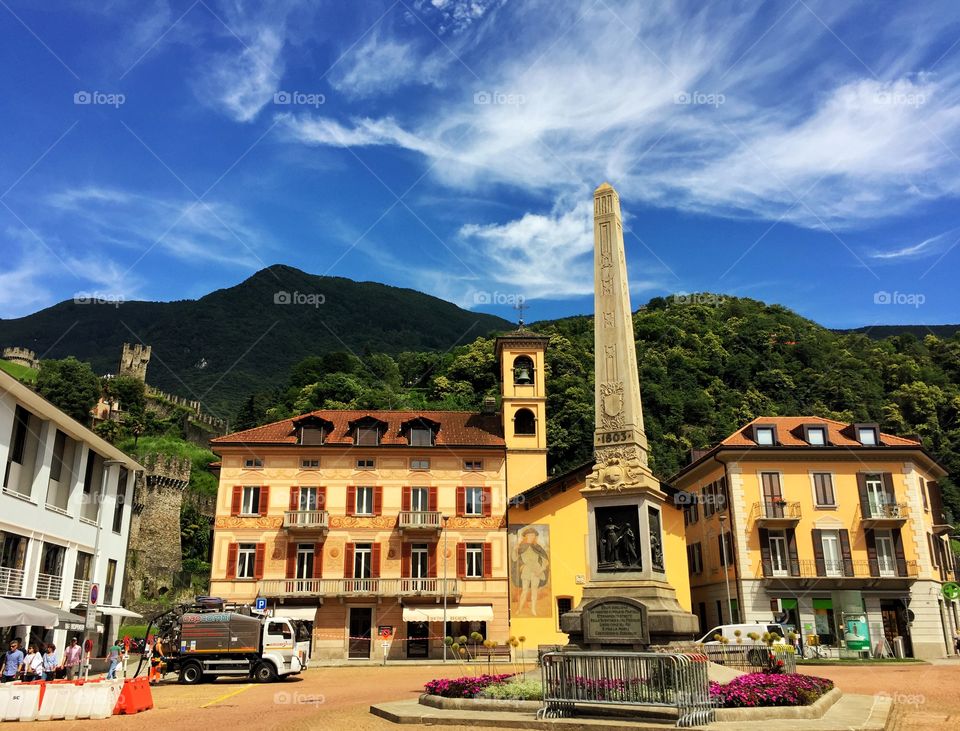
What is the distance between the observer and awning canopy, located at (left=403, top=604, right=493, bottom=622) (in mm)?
32609

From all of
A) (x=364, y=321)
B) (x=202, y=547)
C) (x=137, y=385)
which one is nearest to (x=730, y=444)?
(x=202, y=547)

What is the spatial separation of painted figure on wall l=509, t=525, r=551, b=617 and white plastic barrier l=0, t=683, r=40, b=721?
2216 centimetres

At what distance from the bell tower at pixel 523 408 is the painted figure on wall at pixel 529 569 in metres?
2.10

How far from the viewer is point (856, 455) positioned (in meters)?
33.8

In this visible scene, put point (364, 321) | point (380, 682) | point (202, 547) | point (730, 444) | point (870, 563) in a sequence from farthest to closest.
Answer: point (364, 321)
point (202, 547)
point (730, 444)
point (870, 563)
point (380, 682)

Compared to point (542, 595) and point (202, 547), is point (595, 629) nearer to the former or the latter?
point (542, 595)

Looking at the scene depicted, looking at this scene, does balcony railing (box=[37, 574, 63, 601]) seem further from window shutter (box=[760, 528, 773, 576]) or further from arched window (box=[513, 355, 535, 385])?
window shutter (box=[760, 528, 773, 576])

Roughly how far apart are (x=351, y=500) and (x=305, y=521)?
7.33 ft

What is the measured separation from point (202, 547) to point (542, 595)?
138ft

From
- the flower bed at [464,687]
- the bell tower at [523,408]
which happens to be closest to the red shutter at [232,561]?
the bell tower at [523,408]

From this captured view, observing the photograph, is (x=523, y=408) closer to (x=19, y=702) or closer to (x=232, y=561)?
(x=232, y=561)

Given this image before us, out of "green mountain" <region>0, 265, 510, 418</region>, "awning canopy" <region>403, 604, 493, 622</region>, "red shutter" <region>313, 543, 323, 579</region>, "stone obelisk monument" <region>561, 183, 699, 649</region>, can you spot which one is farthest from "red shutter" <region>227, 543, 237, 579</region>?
"green mountain" <region>0, 265, 510, 418</region>

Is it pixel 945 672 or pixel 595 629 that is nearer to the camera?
pixel 595 629

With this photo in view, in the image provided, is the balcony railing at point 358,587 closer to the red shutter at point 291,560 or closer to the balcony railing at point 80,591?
the red shutter at point 291,560
